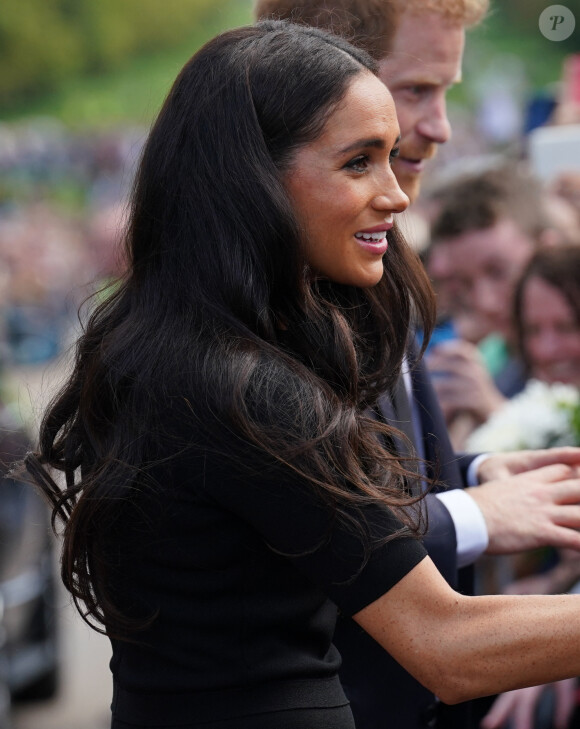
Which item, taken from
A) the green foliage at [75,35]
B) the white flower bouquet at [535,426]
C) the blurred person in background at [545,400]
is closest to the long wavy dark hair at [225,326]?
the white flower bouquet at [535,426]

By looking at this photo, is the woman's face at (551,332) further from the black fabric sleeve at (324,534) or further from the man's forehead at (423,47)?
the black fabric sleeve at (324,534)

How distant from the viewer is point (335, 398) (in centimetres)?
194

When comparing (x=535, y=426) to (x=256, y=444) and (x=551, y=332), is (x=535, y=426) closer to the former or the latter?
(x=551, y=332)

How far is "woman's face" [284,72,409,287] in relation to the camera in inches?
80.2

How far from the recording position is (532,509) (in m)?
2.36

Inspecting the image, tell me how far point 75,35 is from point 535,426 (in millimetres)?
20703

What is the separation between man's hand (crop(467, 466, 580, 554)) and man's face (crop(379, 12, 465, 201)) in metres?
0.81

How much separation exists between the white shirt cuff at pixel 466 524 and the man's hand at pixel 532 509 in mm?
14

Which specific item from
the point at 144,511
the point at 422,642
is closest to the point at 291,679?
the point at 422,642

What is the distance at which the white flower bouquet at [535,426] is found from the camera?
3.45 metres

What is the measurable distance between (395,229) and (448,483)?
1.91 ft

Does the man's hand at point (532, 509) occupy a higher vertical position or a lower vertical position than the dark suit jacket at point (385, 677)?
higher

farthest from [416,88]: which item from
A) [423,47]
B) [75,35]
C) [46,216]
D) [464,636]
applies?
[75,35]

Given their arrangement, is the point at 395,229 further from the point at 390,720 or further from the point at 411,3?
the point at 390,720
